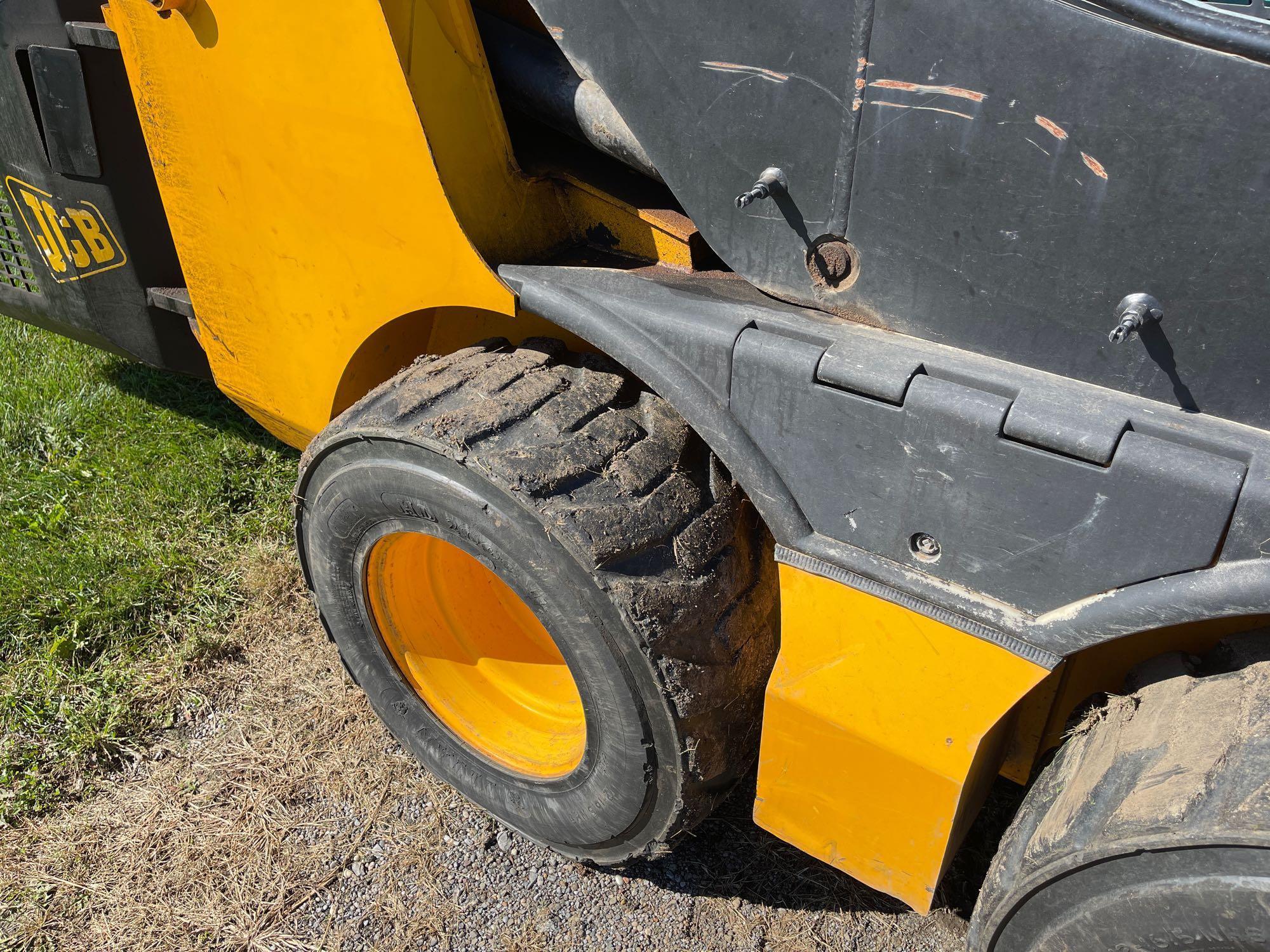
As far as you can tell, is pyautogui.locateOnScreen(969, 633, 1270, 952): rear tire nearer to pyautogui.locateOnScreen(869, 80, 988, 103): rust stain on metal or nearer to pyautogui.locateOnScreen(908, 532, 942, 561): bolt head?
pyautogui.locateOnScreen(908, 532, 942, 561): bolt head

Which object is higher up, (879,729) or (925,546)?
(925,546)

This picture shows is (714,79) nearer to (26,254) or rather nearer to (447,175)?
(447,175)

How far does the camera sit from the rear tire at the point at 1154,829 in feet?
3.81

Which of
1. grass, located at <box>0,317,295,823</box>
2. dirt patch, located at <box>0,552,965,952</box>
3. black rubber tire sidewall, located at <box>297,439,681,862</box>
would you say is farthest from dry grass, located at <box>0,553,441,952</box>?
black rubber tire sidewall, located at <box>297,439,681,862</box>

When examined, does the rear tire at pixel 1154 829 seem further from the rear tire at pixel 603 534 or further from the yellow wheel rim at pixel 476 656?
the yellow wheel rim at pixel 476 656

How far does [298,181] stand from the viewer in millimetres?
1792

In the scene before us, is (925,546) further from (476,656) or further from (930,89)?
→ (476,656)

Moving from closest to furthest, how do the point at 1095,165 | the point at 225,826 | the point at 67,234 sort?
the point at 1095,165 → the point at 225,826 → the point at 67,234

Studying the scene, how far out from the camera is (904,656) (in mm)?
1415

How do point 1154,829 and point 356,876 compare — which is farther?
point 356,876

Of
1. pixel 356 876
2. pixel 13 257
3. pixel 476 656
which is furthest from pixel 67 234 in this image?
pixel 356 876

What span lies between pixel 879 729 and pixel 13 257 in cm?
248

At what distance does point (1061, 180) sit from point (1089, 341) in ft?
0.62

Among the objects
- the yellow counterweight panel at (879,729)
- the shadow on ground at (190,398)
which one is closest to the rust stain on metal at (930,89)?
the yellow counterweight panel at (879,729)
